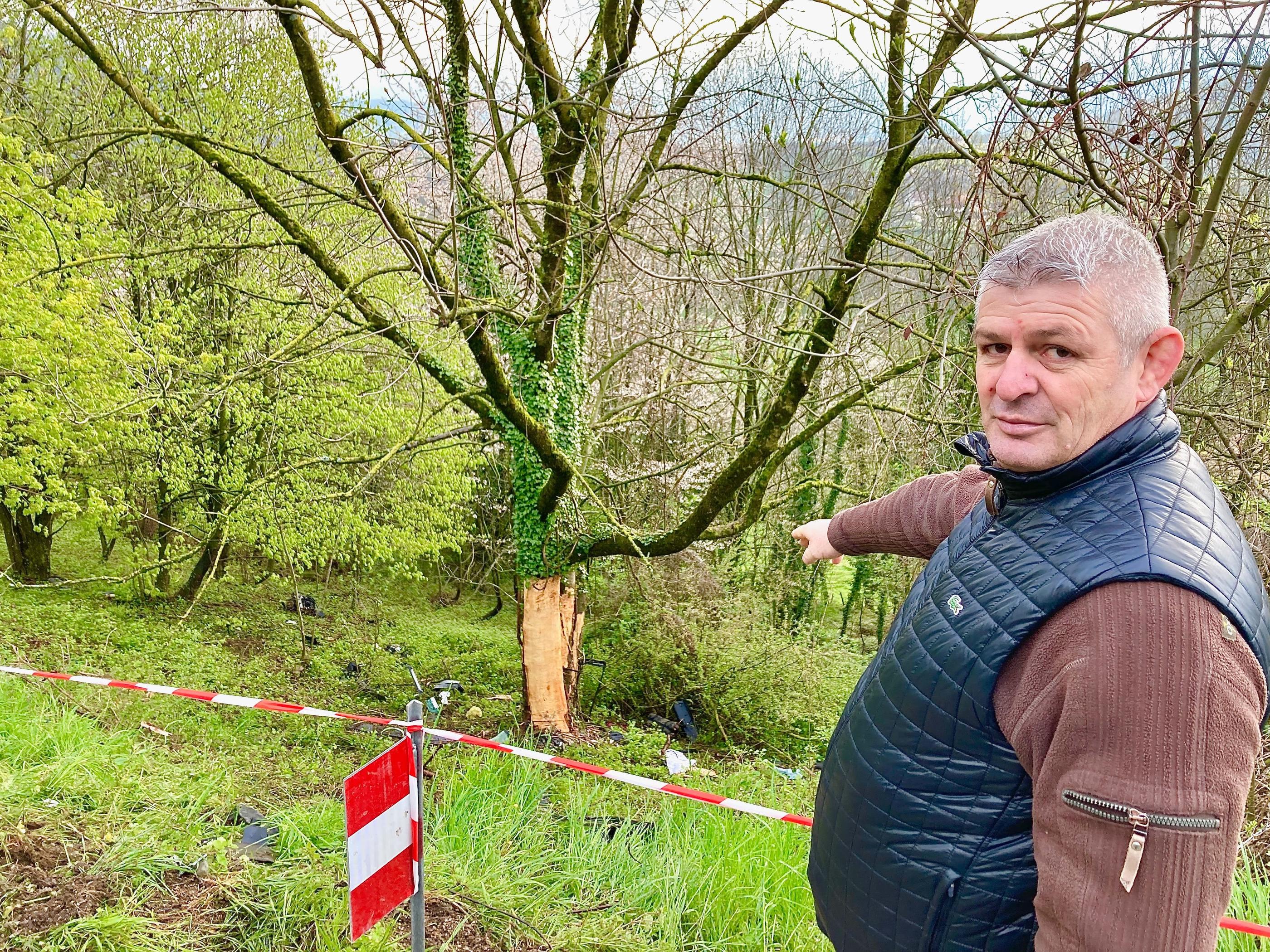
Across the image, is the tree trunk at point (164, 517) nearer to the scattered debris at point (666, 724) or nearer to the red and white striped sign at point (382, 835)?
the scattered debris at point (666, 724)

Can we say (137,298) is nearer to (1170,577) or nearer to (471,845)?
(471,845)

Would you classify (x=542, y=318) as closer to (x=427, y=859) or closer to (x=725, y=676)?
(x=427, y=859)

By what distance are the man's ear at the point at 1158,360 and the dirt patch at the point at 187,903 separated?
2898 millimetres

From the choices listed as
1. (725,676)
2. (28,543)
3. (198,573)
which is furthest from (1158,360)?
(28,543)

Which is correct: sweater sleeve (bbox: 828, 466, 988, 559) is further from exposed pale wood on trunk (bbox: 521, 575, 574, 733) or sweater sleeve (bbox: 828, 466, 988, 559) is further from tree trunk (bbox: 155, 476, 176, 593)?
tree trunk (bbox: 155, 476, 176, 593)

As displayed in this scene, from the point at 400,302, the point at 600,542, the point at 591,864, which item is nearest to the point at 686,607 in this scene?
the point at 600,542

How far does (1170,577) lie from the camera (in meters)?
1.05

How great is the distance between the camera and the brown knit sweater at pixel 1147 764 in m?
0.99

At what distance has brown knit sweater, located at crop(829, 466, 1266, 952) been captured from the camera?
0.99m

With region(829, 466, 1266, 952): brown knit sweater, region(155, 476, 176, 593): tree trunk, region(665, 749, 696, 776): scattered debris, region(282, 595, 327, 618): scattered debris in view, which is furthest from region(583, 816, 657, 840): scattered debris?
region(282, 595, 327, 618): scattered debris

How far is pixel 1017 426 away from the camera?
4.31 feet

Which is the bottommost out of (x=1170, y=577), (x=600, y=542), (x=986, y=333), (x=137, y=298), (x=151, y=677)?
(x=151, y=677)

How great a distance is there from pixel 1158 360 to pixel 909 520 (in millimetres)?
890

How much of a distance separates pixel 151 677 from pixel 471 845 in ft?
24.0
